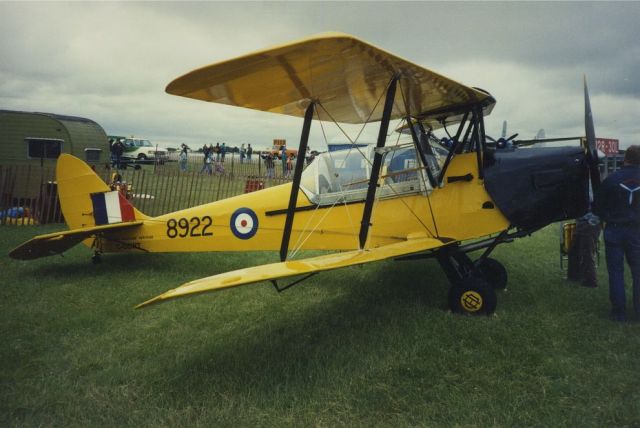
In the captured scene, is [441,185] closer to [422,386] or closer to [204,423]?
[422,386]

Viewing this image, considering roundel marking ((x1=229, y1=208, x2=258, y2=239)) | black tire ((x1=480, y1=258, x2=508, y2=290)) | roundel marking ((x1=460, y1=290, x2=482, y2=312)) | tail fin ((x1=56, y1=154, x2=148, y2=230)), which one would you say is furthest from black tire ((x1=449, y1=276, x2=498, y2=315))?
tail fin ((x1=56, y1=154, x2=148, y2=230))

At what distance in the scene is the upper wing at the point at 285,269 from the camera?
264 cm

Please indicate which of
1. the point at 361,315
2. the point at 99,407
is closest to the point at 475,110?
the point at 361,315

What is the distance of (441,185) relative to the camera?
14.9 feet

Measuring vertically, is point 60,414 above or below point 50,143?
below

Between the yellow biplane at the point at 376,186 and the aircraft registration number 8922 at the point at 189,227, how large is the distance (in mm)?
15

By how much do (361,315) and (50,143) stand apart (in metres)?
13.6

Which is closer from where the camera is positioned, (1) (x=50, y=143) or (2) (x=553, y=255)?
(2) (x=553, y=255)

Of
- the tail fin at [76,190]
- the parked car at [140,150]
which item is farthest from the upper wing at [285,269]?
the parked car at [140,150]

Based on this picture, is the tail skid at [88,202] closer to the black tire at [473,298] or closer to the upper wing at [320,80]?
the upper wing at [320,80]

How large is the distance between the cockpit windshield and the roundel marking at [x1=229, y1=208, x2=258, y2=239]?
846mm

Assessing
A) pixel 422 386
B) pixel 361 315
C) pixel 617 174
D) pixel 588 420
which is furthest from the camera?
pixel 361 315

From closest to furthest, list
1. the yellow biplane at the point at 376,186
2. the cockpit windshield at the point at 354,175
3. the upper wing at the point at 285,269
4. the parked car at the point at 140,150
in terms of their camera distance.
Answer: the upper wing at the point at 285,269 < the yellow biplane at the point at 376,186 < the cockpit windshield at the point at 354,175 < the parked car at the point at 140,150

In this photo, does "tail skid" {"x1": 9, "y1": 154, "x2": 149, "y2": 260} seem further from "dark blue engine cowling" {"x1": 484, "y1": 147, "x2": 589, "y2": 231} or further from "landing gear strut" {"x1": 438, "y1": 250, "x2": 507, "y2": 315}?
"dark blue engine cowling" {"x1": 484, "y1": 147, "x2": 589, "y2": 231}
